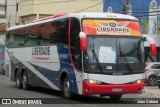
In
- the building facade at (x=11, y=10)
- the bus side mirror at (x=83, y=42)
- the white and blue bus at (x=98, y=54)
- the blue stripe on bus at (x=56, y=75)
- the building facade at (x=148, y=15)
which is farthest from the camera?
the building facade at (x=11, y=10)

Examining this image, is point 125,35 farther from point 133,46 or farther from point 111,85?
point 111,85

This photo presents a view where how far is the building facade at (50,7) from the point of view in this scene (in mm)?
67250

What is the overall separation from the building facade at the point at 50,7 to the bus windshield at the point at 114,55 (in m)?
51.2

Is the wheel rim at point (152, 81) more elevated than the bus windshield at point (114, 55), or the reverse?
the bus windshield at point (114, 55)

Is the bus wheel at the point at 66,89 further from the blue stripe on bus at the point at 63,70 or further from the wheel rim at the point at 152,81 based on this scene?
the wheel rim at the point at 152,81

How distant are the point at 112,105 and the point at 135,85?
1.23m

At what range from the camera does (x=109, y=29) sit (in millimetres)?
16406

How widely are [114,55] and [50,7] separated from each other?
54.0m

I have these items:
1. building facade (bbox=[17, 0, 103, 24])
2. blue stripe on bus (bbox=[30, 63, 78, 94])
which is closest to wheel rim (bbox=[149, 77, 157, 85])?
blue stripe on bus (bbox=[30, 63, 78, 94])

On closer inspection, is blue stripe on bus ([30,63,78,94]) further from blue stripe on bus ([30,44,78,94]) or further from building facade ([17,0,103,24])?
building facade ([17,0,103,24])

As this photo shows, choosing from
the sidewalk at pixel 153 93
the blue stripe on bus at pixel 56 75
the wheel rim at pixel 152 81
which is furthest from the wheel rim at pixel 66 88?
the wheel rim at pixel 152 81

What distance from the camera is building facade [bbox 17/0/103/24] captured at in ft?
221

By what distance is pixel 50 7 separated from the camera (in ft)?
227

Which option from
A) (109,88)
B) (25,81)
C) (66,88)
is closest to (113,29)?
(109,88)
